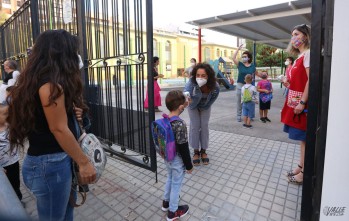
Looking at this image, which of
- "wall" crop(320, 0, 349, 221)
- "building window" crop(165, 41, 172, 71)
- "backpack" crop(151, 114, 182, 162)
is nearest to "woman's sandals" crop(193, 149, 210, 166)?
"backpack" crop(151, 114, 182, 162)

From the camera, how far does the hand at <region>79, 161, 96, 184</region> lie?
1680 millimetres

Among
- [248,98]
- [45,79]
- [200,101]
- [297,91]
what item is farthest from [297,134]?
[248,98]

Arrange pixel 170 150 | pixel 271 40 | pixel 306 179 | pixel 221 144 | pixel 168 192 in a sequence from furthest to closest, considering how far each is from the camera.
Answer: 1. pixel 271 40
2. pixel 221 144
3. pixel 168 192
4. pixel 170 150
5. pixel 306 179

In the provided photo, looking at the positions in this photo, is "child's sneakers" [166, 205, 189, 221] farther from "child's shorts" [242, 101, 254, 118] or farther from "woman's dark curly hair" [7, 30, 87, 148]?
"child's shorts" [242, 101, 254, 118]

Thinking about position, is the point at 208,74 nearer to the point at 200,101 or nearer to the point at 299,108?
the point at 200,101

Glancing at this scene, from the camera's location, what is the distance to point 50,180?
1639mm

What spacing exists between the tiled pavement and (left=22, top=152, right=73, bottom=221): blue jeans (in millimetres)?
1010

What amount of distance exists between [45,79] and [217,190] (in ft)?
7.87

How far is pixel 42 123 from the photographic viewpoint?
1.58 metres

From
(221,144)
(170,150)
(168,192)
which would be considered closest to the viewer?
(170,150)

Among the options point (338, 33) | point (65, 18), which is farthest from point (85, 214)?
point (65, 18)

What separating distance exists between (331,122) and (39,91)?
1936mm

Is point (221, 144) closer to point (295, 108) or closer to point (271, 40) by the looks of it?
point (295, 108)

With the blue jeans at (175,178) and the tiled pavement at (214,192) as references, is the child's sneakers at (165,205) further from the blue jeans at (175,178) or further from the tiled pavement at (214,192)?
the blue jeans at (175,178)
